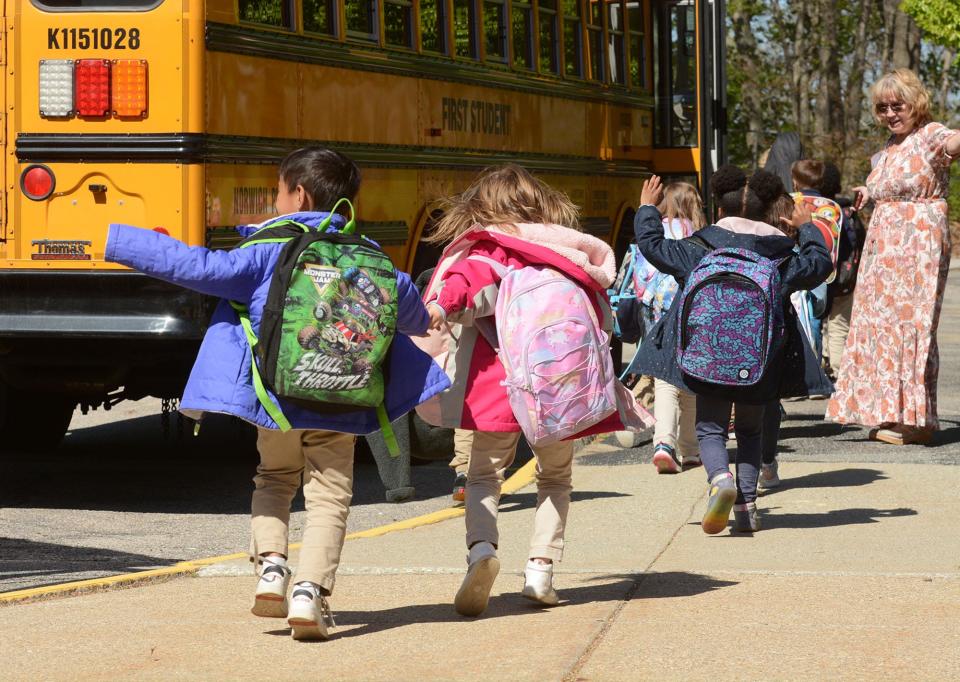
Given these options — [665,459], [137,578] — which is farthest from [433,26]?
[137,578]

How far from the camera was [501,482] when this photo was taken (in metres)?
5.33

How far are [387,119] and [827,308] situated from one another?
8.81ft

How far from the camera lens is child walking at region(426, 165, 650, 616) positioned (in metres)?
5.25

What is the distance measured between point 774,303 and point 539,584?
1.79 meters

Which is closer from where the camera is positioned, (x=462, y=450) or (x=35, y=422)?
(x=462, y=450)

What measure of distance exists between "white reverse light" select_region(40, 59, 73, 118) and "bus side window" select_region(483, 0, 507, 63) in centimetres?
323

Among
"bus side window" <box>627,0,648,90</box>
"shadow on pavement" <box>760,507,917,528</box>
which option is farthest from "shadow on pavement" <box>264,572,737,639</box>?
"bus side window" <box>627,0,648,90</box>

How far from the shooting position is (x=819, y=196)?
10039 mm

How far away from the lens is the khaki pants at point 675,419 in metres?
8.18

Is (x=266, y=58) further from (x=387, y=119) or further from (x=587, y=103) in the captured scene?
(x=587, y=103)

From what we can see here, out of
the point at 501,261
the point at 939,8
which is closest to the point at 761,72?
the point at 939,8

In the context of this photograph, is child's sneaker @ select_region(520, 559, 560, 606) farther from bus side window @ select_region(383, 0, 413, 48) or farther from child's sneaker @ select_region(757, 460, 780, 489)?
bus side window @ select_region(383, 0, 413, 48)

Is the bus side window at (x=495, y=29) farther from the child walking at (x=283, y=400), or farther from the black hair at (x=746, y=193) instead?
the child walking at (x=283, y=400)

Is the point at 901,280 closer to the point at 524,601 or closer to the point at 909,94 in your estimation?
the point at 909,94
